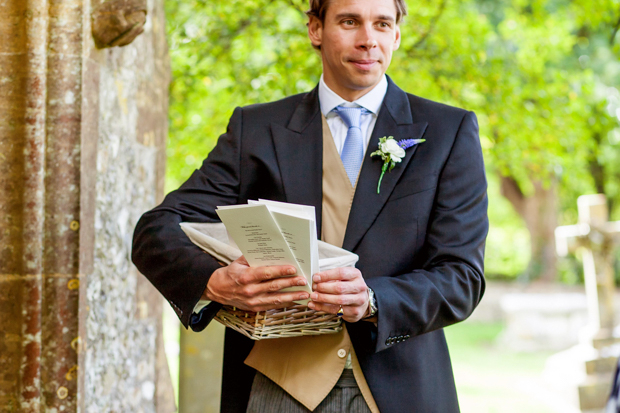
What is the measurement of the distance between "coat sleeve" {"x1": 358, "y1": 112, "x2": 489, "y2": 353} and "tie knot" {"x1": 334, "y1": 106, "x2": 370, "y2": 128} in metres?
0.32

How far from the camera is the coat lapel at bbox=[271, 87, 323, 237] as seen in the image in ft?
6.29

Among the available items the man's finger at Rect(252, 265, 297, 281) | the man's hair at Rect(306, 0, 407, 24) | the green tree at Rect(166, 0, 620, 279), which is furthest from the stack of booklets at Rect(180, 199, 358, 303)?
the green tree at Rect(166, 0, 620, 279)

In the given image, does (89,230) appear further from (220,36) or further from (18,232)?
(220,36)

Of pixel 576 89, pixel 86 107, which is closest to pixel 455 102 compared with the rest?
pixel 576 89

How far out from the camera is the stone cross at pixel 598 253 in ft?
27.0

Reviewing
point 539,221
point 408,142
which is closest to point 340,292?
point 408,142

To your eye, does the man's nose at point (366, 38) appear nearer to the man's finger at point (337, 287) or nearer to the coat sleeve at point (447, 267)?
the coat sleeve at point (447, 267)

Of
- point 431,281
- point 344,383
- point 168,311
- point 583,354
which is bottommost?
point 168,311

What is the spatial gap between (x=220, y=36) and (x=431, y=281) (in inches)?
173

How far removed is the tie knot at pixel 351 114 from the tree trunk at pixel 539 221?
627 inches

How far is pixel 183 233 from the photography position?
186 centimetres

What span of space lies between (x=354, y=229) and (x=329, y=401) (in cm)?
49

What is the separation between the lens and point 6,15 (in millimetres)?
2412

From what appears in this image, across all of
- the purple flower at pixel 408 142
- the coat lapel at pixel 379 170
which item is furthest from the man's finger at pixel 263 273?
the purple flower at pixel 408 142
